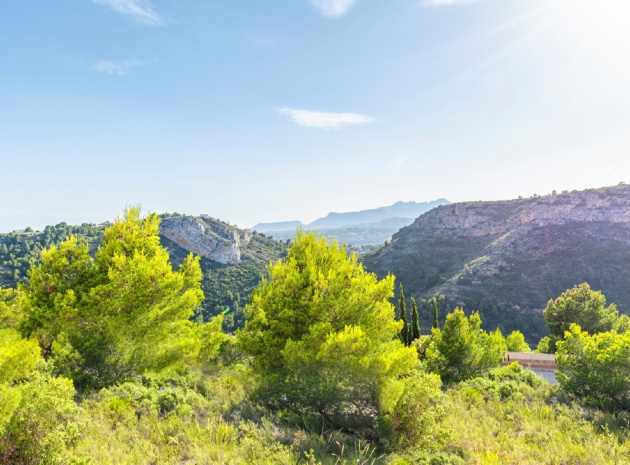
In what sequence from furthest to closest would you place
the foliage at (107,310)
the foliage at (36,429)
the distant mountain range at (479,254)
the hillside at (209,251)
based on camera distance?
1. the hillside at (209,251)
2. the distant mountain range at (479,254)
3. the foliage at (107,310)
4. the foliage at (36,429)

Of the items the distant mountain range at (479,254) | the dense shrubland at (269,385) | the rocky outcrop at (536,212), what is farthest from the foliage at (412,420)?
the rocky outcrop at (536,212)

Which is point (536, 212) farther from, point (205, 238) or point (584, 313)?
point (205, 238)

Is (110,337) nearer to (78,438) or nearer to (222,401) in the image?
(222,401)

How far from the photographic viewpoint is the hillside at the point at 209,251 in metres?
70.3

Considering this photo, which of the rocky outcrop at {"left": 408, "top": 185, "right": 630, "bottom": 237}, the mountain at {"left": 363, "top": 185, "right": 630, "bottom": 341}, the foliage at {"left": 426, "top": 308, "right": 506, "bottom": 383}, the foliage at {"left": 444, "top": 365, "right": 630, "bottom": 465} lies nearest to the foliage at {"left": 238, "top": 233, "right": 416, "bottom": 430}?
the foliage at {"left": 444, "top": 365, "right": 630, "bottom": 465}

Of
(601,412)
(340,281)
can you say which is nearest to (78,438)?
(340,281)

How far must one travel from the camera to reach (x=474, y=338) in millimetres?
19266

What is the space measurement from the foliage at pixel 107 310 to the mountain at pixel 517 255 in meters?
56.7

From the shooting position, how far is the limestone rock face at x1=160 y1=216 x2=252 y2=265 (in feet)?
333

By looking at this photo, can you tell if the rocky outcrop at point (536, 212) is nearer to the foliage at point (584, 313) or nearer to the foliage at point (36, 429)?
the foliage at point (584, 313)

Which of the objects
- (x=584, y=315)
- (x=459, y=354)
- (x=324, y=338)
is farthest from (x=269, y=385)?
(x=584, y=315)

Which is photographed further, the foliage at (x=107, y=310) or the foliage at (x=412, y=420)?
the foliage at (x=107, y=310)

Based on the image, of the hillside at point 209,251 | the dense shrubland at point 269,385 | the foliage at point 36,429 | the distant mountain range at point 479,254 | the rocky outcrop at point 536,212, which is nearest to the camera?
the foliage at point 36,429

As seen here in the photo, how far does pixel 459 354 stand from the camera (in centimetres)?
1914
